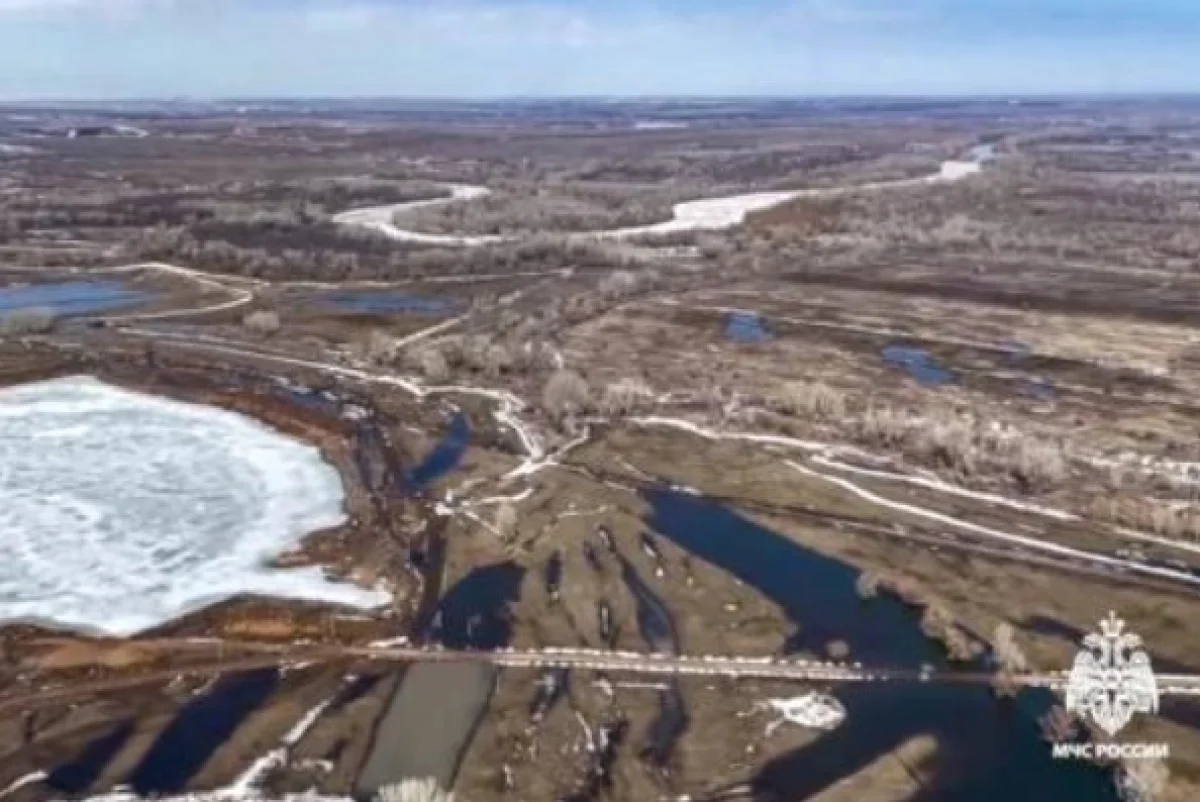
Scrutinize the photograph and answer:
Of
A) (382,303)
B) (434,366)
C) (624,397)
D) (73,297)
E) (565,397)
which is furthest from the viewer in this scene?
(73,297)

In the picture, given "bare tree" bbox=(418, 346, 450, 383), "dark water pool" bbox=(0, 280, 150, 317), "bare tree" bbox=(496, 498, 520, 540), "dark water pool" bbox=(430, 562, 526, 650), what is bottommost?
"dark water pool" bbox=(0, 280, 150, 317)

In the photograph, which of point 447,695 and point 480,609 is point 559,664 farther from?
point 480,609

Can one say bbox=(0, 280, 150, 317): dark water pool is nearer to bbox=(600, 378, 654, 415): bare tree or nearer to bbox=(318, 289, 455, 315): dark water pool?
bbox=(318, 289, 455, 315): dark water pool

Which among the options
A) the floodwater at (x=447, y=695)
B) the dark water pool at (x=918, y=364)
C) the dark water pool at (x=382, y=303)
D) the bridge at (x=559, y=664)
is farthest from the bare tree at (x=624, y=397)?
the bridge at (x=559, y=664)

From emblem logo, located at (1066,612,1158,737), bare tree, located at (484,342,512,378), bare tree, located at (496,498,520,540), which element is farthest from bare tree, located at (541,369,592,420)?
emblem logo, located at (1066,612,1158,737)

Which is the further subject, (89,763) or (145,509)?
(145,509)

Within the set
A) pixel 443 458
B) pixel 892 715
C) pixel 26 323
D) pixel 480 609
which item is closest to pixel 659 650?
pixel 480 609
